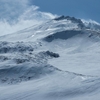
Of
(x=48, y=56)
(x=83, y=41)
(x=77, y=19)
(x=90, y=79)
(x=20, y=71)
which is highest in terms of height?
(x=77, y=19)

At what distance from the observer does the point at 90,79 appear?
1648cm

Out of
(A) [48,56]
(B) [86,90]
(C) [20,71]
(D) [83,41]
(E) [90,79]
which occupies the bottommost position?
(B) [86,90]

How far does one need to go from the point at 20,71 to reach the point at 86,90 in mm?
7751

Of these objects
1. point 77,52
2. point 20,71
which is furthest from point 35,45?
point 20,71

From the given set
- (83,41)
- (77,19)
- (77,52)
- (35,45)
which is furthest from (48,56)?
(77,19)

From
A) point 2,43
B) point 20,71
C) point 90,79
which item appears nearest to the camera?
point 90,79

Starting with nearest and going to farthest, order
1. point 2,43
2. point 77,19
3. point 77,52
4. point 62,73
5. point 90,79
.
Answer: point 90,79
point 62,73
point 77,52
point 2,43
point 77,19

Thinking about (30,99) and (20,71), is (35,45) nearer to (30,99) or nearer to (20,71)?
(20,71)

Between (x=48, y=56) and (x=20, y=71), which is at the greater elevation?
(x=48, y=56)

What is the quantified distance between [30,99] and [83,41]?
32.0m

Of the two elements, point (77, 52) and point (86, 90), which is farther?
point (77, 52)

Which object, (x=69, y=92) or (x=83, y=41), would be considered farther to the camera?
(x=83, y=41)

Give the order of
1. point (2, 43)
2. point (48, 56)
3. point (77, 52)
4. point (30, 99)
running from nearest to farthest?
point (30, 99)
point (48, 56)
point (77, 52)
point (2, 43)

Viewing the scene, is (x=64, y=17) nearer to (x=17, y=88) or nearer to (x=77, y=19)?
(x=77, y=19)
